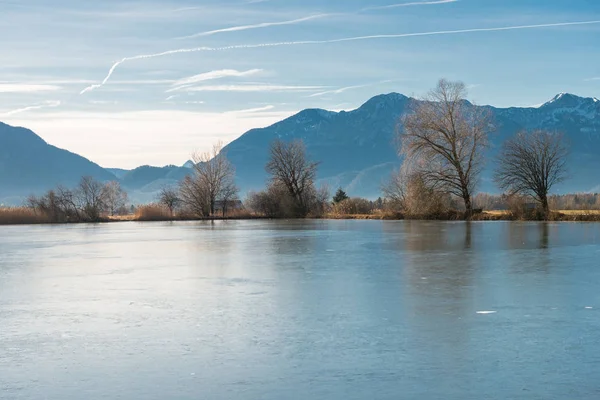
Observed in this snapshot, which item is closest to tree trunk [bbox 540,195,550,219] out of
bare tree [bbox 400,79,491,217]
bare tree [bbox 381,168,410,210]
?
bare tree [bbox 400,79,491,217]

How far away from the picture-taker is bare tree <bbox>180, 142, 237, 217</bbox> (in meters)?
62.5

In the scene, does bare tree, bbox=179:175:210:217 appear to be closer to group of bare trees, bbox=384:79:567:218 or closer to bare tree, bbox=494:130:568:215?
group of bare trees, bbox=384:79:567:218

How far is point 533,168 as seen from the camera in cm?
4119

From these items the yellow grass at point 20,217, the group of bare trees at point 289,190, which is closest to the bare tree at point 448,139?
the group of bare trees at point 289,190

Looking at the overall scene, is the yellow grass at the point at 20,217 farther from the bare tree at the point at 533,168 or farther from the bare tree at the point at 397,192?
the bare tree at the point at 533,168

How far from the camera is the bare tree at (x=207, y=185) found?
6250 cm

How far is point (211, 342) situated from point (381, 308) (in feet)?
9.12

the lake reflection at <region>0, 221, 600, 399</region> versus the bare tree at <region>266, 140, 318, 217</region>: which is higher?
the bare tree at <region>266, 140, 318, 217</region>

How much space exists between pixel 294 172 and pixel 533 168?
967 inches

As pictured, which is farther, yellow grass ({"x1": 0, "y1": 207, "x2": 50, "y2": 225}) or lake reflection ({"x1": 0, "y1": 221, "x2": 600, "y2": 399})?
yellow grass ({"x1": 0, "y1": 207, "x2": 50, "y2": 225})

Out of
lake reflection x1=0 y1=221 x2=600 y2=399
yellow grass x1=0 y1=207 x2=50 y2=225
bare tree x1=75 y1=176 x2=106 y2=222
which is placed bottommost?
lake reflection x1=0 y1=221 x2=600 y2=399

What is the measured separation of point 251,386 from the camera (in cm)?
575

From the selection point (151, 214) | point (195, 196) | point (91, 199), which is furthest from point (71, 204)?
point (195, 196)

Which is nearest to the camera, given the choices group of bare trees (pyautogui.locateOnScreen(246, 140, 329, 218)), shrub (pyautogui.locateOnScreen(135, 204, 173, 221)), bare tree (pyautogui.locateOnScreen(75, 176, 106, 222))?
bare tree (pyautogui.locateOnScreen(75, 176, 106, 222))
